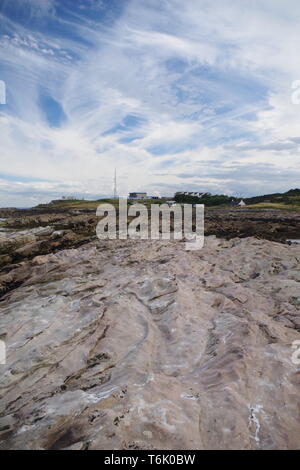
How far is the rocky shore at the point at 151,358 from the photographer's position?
13.8ft

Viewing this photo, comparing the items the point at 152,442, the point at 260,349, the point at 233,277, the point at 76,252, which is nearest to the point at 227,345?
the point at 260,349

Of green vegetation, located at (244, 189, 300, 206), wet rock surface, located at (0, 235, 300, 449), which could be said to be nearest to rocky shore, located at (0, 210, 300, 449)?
wet rock surface, located at (0, 235, 300, 449)

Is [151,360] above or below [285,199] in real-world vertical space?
below

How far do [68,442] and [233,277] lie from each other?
34.0ft

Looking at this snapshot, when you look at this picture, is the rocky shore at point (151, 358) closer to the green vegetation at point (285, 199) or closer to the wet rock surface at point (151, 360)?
the wet rock surface at point (151, 360)

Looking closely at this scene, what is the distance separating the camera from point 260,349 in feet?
21.0

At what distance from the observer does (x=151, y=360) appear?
6395 millimetres

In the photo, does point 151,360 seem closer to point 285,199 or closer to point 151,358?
point 151,358

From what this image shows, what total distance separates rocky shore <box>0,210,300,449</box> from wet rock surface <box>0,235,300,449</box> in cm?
2

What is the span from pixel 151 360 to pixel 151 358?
0.09 m

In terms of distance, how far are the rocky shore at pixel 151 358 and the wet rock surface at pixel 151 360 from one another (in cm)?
2

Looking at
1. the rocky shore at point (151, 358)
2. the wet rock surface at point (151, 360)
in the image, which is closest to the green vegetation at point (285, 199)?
the rocky shore at point (151, 358)

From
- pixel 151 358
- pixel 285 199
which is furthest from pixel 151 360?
pixel 285 199
